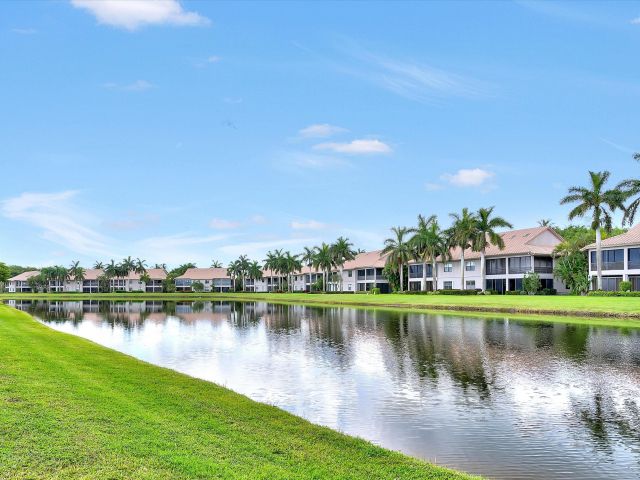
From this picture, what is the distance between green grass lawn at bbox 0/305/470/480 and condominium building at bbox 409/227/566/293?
78.2 meters

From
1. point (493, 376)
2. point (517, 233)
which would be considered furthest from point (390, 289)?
point (493, 376)

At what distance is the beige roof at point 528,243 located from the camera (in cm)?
8638

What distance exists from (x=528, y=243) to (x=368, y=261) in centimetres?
5109

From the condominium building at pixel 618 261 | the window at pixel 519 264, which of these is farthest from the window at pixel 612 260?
the window at pixel 519 264

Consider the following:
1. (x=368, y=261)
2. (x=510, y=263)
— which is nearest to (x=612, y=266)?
(x=510, y=263)

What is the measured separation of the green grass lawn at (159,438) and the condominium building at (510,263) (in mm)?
78178

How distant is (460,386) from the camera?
18297 millimetres

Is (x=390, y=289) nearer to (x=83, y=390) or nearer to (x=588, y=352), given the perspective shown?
(x=588, y=352)

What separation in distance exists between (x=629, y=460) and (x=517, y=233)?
290 feet

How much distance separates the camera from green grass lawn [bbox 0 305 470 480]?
8.40 meters

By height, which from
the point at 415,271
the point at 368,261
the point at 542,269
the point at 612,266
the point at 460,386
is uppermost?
the point at 368,261

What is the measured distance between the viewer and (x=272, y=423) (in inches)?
473

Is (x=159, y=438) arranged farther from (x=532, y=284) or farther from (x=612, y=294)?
(x=532, y=284)

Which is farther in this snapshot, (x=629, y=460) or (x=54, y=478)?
(x=629, y=460)
